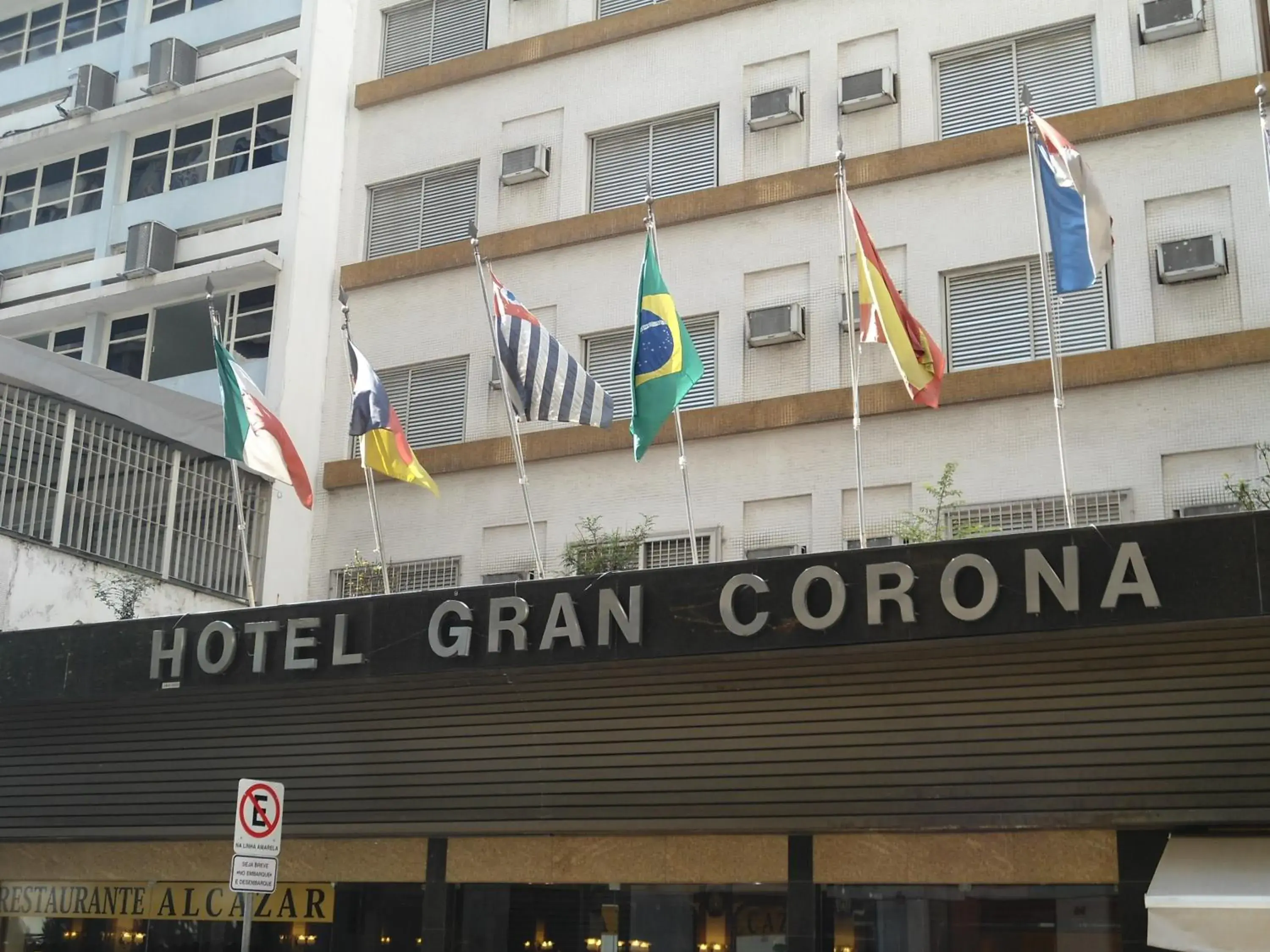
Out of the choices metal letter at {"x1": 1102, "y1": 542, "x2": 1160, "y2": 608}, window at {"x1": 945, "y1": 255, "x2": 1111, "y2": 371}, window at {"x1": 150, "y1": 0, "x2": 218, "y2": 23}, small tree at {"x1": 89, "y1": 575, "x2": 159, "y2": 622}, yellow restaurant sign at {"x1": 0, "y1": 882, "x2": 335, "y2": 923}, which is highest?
window at {"x1": 150, "y1": 0, "x2": 218, "y2": 23}

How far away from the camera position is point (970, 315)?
19.2 m

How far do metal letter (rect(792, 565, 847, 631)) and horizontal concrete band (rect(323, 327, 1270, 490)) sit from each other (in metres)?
5.00

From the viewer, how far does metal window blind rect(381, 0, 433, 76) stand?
24.5m

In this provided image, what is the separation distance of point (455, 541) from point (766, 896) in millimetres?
7728

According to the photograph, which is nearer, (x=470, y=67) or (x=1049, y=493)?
(x=1049, y=493)

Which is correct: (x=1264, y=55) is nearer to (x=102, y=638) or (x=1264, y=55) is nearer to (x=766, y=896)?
(x=766, y=896)

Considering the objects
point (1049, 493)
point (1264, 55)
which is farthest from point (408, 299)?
point (1264, 55)

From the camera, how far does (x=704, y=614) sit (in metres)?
14.9

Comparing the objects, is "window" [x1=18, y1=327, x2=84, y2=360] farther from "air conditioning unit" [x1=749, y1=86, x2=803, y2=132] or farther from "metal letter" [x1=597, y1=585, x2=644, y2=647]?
"metal letter" [x1=597, y1=585, x2=644, y2=647]

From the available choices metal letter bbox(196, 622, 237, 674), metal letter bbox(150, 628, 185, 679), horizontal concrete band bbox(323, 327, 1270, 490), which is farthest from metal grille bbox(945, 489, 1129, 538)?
metal letter bbox(150, 628, 185, 679)

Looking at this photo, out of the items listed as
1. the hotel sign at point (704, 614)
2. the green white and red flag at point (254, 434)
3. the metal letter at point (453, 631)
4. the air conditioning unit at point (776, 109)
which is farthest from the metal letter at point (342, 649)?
the air conditioning unit at point (776, 109)

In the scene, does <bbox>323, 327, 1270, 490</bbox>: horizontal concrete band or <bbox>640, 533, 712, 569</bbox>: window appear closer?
<bbox>323, 327, 1270, 490</bbox>: horizontal concrete band

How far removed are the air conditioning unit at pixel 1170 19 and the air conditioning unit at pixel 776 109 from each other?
4.22 m

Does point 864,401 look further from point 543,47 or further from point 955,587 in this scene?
point 543,47
